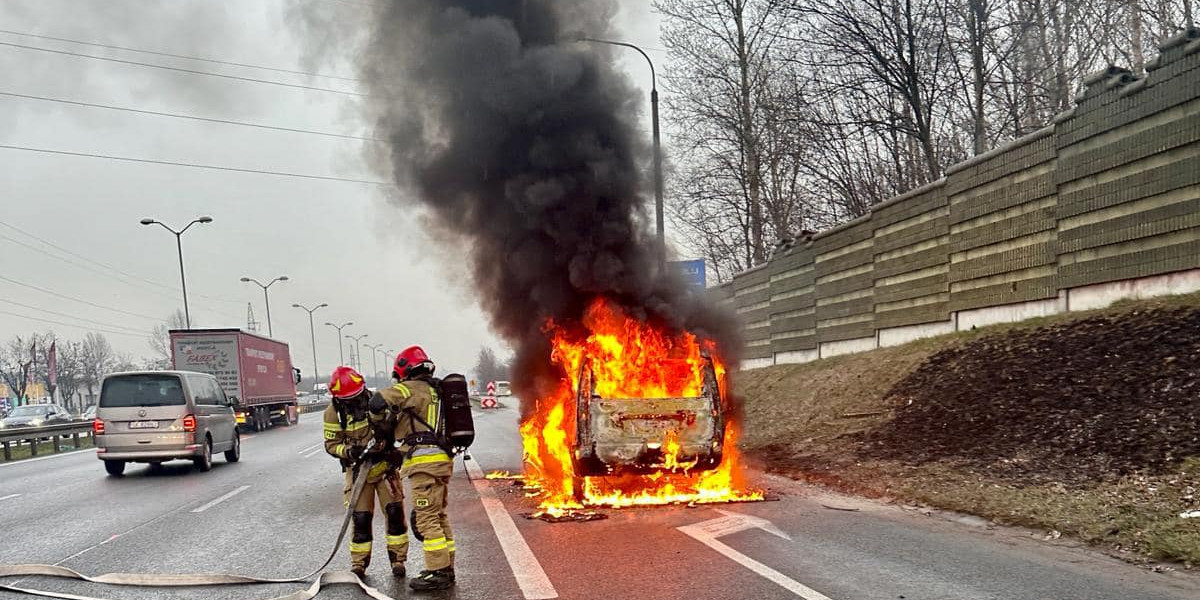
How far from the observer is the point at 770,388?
19578 mm

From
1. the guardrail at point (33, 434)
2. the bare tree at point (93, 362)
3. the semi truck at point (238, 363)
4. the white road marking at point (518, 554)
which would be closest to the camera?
the white road marking at point (518, 554)

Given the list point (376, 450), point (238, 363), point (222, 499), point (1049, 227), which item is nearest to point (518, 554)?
point (376, 450)

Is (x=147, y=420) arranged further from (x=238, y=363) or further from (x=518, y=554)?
(x=238, y=363)

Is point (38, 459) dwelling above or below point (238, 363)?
below

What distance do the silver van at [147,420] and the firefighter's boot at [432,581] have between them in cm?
1106

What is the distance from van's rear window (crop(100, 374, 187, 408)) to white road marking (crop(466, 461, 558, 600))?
24.5ft

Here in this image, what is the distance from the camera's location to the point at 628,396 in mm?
10047

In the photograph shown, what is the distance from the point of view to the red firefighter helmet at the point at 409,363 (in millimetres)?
6848

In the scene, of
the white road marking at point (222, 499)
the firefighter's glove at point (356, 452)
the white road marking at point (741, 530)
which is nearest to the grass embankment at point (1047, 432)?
the white road marking at point (741, 530)

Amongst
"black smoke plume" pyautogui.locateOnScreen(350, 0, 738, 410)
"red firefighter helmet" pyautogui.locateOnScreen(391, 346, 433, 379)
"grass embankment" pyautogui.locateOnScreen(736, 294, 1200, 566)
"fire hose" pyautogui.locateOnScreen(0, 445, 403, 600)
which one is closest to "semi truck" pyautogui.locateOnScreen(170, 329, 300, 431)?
"black smoke plume" pyautogui.locateOnScreen(350, 0, 738, 410)

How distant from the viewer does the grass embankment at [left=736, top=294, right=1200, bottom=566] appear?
705cm

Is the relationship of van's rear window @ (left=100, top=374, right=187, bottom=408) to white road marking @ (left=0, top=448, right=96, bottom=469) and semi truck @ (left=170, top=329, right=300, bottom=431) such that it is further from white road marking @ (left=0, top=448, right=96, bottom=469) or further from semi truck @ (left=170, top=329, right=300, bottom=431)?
semi truck @ (left=170, top=329, right=300, bottom=431)

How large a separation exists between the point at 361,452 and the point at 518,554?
59.6 inches

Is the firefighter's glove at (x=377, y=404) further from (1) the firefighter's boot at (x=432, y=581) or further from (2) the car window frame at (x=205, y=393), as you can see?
(2) the car window frame at (x=205, y=393)
